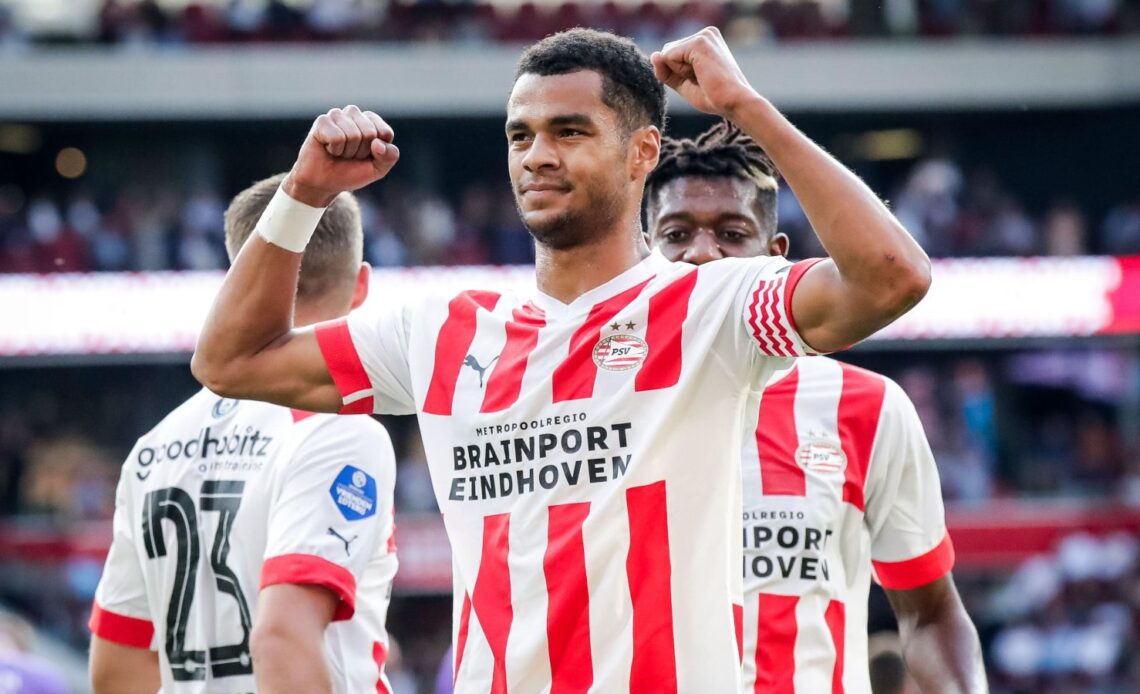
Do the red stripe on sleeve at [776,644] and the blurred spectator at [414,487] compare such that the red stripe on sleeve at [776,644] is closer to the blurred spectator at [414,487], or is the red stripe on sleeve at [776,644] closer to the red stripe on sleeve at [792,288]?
the red stripe on sleeve at [792,288]

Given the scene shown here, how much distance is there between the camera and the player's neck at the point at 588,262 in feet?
9.87

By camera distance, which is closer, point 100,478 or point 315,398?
point 315,398

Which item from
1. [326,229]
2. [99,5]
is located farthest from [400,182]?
[326,229]

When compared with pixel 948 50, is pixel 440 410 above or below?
below

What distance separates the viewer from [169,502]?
11.7ft

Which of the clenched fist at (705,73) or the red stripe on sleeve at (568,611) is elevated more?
the clenched fist at (705,73)

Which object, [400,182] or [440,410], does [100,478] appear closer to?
[400,182]

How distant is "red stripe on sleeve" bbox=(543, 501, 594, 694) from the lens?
2.77m

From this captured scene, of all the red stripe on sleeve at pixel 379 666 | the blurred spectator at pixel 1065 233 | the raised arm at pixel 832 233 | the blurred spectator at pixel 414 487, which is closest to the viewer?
the raised arm at pixel 832 233

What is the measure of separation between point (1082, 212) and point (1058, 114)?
139 cm

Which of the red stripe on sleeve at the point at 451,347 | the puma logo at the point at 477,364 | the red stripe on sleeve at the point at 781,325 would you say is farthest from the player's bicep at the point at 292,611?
the red stripe on sleeve at the point at 781,325

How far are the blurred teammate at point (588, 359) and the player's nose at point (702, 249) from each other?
2.67 ft

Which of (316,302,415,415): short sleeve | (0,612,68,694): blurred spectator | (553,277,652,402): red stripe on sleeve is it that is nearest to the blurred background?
(0,612,68,694): blurred spectator

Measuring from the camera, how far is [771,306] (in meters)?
2.72
